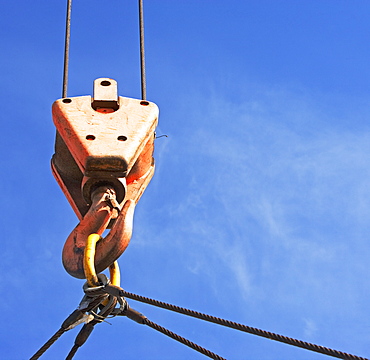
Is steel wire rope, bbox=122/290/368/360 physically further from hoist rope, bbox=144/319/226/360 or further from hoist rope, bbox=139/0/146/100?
hoist rope, bbox=139/0/146/100

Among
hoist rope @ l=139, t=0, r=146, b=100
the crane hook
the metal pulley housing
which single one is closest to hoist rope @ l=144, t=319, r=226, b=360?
the crane hook

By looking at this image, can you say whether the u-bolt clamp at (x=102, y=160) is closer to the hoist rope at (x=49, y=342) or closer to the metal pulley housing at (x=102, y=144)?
the metal pulley housing at (x=102, y=144)

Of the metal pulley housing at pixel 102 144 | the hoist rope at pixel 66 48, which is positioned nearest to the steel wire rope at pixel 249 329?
the metal pulley housing at pixel 102 144

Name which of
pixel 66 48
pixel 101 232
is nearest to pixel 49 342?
pixel 101 232

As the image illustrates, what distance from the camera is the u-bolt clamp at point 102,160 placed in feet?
15.6

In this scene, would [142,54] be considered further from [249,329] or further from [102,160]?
[249,329]

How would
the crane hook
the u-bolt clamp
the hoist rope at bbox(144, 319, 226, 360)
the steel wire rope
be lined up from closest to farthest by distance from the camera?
1. the steel wire rope
2. the hoist rope at bbox(144, 319, 226, 360)
3. the crane hook
4. the u-bolt clamp

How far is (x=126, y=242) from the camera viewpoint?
4.67 meters

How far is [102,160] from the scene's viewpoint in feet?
16.2

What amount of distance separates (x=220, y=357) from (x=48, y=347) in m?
1.08

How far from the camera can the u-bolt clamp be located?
475 cm

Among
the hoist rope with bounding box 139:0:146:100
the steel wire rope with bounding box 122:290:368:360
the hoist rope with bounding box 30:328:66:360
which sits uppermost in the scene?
the hoist rope with bounding box 139:0:146:100

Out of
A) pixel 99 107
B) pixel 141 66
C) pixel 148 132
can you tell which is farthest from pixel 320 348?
pixel 141 66

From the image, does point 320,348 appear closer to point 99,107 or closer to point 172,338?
point 172,338
